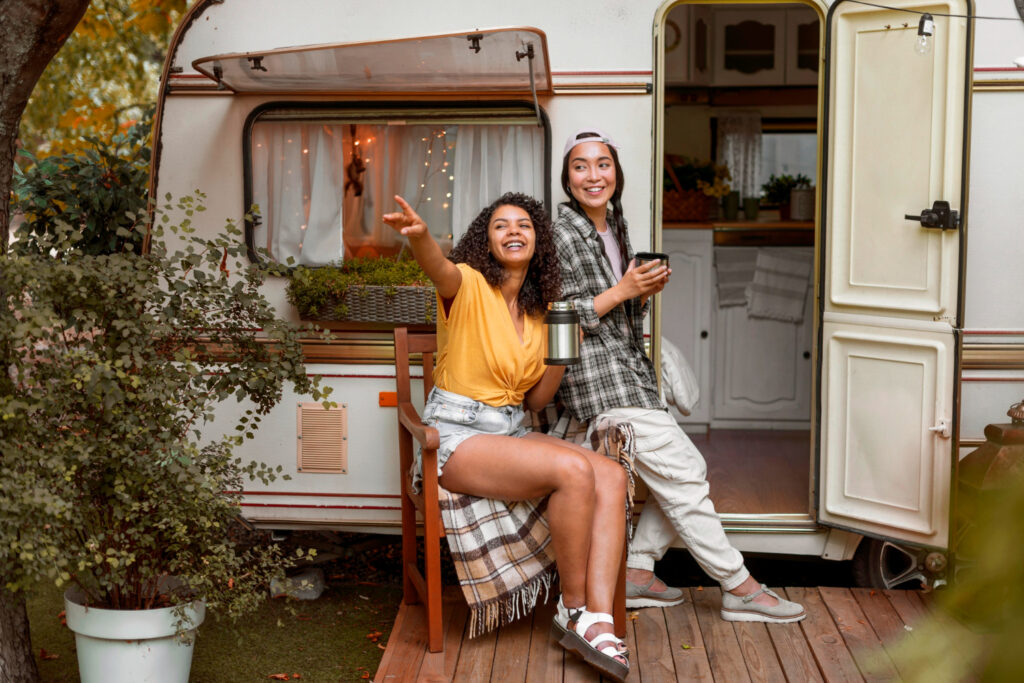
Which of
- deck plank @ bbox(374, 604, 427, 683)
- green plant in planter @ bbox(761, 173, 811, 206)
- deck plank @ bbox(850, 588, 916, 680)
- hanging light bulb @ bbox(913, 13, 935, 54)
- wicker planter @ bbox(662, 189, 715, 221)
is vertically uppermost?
hanging light bulb @ bbox(913, 13, 935, 54)

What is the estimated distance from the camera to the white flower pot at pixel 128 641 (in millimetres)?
3074

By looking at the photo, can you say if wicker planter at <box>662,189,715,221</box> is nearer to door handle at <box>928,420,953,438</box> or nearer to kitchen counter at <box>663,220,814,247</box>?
kitchen counter at <box>663,220,814,247</box>

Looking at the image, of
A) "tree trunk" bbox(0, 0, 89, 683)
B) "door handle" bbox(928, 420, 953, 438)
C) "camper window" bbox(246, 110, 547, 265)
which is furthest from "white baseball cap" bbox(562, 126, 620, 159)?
"tree trunk" bbox(0, 0, 89, 683)

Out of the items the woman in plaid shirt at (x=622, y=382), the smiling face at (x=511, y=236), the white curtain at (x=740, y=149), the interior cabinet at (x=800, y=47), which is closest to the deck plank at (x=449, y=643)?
the woman in plaid shirt at (x=622, y=382)

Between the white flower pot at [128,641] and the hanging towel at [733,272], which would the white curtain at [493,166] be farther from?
the hanging towel at [733,272]

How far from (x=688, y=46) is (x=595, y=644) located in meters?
4.41

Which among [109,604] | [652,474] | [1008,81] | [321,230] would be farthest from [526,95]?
[109,604]

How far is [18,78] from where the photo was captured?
9.92ft

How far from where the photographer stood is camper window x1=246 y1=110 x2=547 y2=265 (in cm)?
416

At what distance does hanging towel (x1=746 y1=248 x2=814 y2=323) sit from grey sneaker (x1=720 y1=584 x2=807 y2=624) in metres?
2.45

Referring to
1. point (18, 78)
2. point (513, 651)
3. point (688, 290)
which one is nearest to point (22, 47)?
point (18, 78)

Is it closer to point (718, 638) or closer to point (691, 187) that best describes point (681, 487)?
A: point (718, 638)

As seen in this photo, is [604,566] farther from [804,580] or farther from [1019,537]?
[1019,537]

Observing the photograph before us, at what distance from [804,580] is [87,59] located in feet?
25.2
